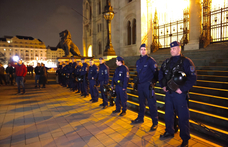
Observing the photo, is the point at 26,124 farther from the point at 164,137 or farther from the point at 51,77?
the point at 51,77


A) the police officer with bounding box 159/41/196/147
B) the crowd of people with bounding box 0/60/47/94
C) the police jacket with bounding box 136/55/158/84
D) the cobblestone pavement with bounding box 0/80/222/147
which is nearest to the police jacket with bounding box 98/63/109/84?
the cobblestone pavement with bounding box 0/80/222/147

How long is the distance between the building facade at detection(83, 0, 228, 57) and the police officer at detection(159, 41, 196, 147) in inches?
320

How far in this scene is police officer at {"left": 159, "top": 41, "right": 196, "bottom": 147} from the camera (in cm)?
315

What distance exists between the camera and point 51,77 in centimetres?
1655

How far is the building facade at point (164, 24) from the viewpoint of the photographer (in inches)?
409

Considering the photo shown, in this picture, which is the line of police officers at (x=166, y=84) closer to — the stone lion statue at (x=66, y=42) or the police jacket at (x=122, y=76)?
the police jacket at (x=122, y=76)

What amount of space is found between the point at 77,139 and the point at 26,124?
213 centimetres

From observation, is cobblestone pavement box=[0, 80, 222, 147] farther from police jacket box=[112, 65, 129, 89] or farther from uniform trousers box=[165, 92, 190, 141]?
police jacket box=[112, 65, 129, 89]

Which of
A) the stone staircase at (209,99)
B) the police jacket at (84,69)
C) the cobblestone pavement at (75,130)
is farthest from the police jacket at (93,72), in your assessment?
the stone staircase at (209,99)

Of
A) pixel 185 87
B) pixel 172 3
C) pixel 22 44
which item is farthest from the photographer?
pixel 22 44

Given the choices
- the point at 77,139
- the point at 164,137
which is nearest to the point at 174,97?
the point at 164,137

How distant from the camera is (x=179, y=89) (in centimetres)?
315

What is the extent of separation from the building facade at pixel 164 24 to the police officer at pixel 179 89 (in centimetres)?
812

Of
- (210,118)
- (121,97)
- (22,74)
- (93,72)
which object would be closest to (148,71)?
(121,97)
